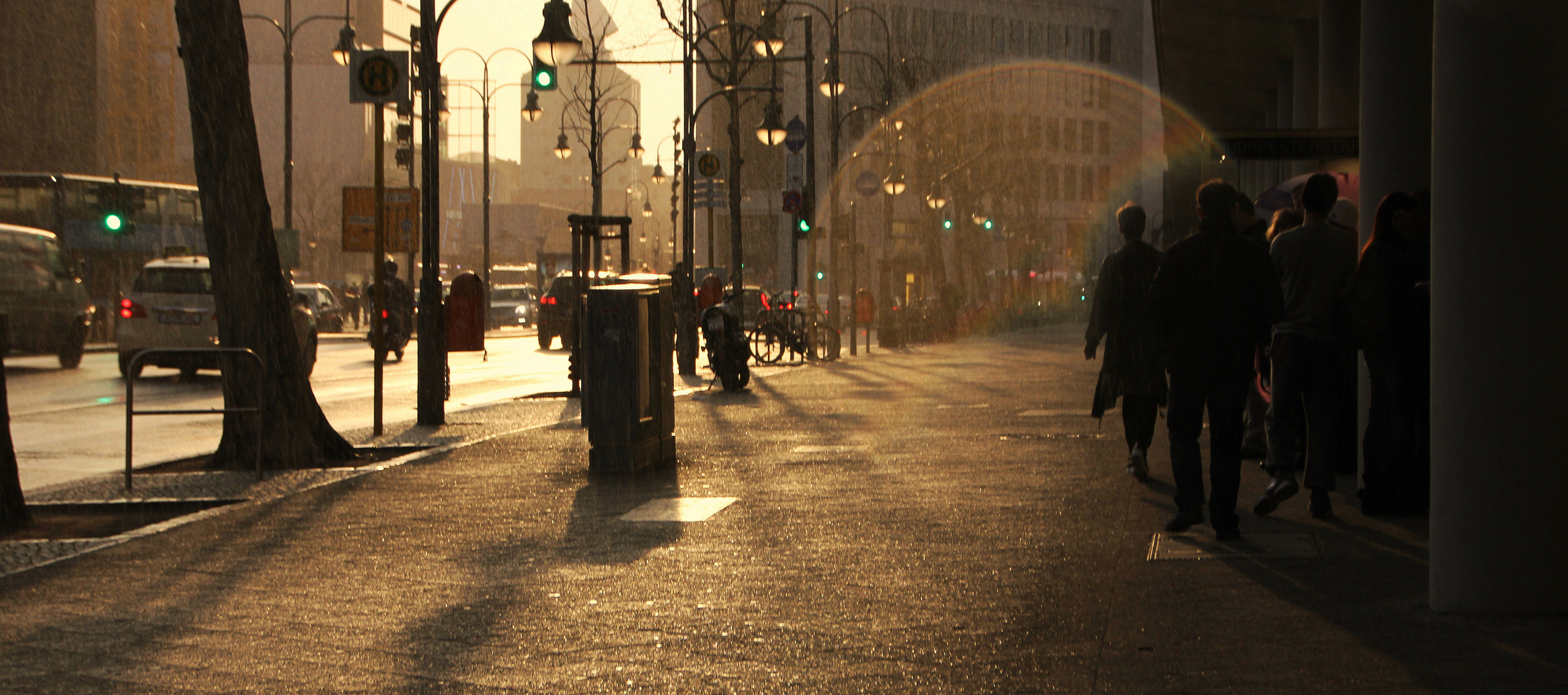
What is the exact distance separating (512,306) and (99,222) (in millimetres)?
22937

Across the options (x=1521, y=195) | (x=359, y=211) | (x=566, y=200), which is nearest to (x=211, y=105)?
(x=359, y=211)

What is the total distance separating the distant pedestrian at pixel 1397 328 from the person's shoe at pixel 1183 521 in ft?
4.16

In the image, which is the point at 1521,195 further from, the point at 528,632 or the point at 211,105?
the point at 211,105

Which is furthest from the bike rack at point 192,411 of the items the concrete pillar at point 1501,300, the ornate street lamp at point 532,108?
the ornate street lamp at point 532,108

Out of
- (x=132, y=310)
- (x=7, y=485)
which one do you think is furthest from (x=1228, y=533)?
(x=132, y=310)

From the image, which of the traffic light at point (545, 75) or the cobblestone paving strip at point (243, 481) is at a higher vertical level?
the traffic light at point (545, 75)

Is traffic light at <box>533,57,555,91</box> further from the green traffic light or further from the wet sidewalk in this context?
the wet sidewalk

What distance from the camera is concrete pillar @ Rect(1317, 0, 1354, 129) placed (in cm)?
2127

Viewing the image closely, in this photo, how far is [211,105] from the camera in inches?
460

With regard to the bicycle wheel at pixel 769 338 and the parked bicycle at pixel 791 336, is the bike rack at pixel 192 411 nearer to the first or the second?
the parked bicycle at pixel 791 336

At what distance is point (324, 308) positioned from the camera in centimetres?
5234

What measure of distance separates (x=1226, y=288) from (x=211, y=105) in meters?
7.05

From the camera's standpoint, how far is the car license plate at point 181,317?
80.3ft

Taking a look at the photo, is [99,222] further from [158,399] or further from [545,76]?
[158,399]
